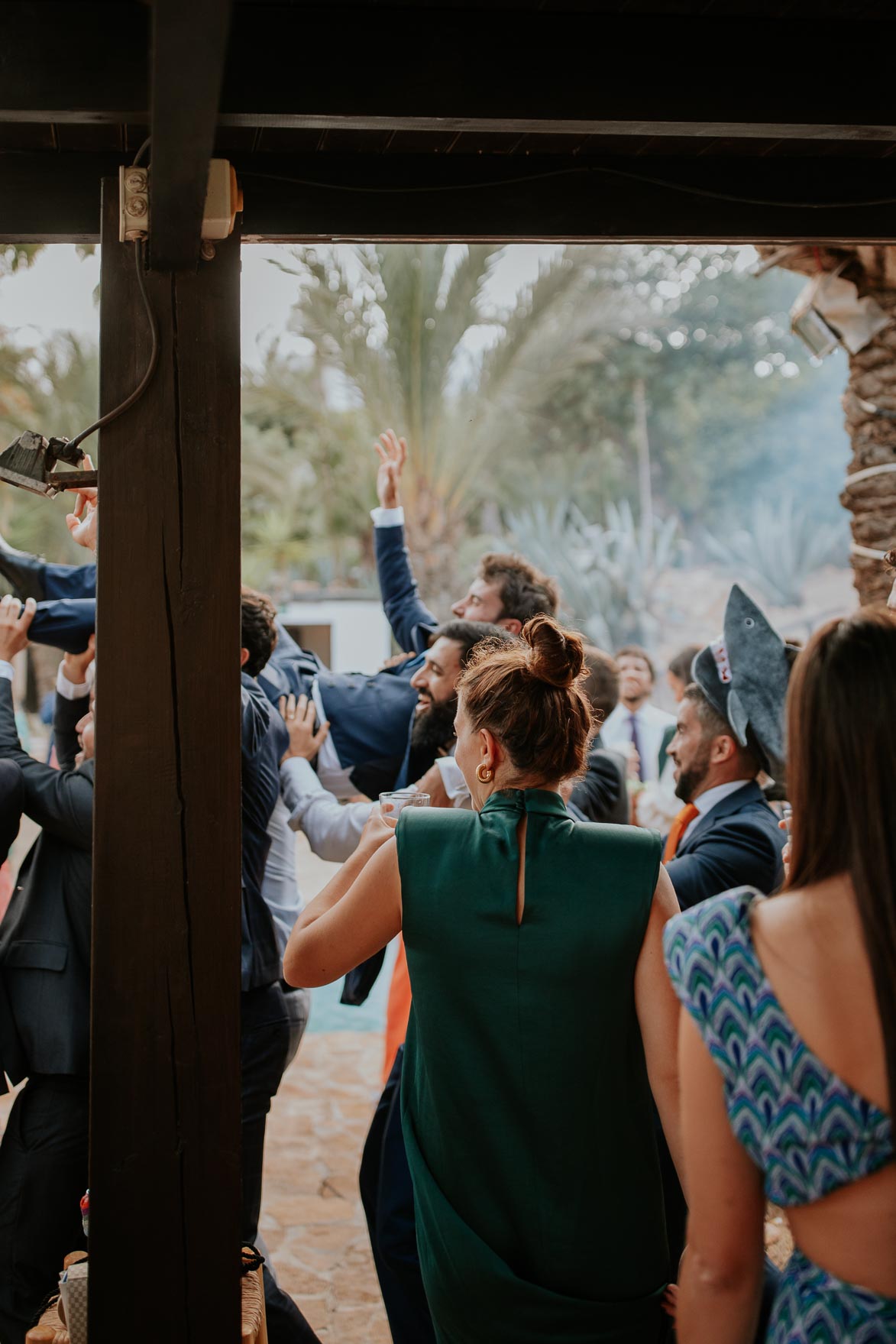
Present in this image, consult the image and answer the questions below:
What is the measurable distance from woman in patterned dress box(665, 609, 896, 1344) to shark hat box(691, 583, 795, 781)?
1.91m

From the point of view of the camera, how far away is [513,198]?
2.76 metres

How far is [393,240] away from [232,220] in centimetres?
59

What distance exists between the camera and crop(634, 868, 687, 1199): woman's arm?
1964 mm

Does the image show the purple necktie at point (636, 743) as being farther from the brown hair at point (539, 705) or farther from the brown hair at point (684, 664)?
the brown hair at point (539, 705)

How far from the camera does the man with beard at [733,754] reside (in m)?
3.20

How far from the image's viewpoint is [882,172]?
9.54ft

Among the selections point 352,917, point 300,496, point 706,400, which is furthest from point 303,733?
point 706,400

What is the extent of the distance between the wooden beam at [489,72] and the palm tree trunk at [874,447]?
318 cm

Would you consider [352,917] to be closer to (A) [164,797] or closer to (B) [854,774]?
(A) [164,797]

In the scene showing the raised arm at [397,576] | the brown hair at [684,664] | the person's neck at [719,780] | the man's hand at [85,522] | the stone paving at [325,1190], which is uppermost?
the raised arm at [397,576]

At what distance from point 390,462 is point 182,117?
2.90 metres

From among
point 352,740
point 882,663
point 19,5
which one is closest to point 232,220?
point 19,5

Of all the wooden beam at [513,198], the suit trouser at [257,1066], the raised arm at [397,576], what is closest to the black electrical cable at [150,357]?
the wooden beam at [513,198]

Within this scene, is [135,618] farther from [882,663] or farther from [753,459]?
[753,459]
